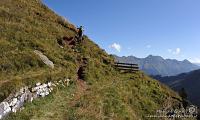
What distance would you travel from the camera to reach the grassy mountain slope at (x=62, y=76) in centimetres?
2812

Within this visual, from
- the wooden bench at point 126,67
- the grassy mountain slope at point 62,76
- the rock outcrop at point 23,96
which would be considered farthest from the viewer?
the wooden bench at point 126,67

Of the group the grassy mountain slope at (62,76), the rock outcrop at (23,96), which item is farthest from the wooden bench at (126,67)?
the rock outcrop at (23,96)

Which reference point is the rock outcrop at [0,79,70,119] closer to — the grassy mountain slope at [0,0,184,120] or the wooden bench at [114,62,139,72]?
the grassy mountain slope at [0,0,184,120]

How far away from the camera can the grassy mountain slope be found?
2812cm

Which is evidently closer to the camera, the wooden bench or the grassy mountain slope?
the grassy mountain slope

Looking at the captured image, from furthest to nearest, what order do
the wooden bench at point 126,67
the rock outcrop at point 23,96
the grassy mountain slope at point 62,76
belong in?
the wooden bench at point 126,67
the grassy mountain slope at point 62,76
the rock outcrop at point 23,96

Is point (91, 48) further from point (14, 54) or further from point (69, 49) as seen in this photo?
point (14, 54)

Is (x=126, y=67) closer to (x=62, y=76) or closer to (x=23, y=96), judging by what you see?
(x=62, y=76)

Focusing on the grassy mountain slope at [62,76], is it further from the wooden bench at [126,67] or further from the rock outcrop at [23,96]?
the wooden bench at [126,67]

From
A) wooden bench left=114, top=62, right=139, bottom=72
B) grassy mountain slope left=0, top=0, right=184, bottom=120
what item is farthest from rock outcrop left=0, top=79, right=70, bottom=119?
wooden bench left=114, top=62, right=139, bottom=72

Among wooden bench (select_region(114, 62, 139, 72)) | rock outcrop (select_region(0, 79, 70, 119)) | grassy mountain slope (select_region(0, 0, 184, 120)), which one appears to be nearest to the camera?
rock outcrop (select_region(0, 79, 70, 119))

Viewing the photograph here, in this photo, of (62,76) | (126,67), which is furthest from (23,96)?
(126,67)

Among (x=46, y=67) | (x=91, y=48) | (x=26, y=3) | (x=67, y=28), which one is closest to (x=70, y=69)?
(x=46, y=67)

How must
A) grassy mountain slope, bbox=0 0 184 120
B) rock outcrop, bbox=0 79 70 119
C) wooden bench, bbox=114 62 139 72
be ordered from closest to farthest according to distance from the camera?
rock outcrop, bbox=0 79 70 119 < grassy mountain slope, bbox=0 0 184 120 < wooden bench, bbox=114 62 139 72
